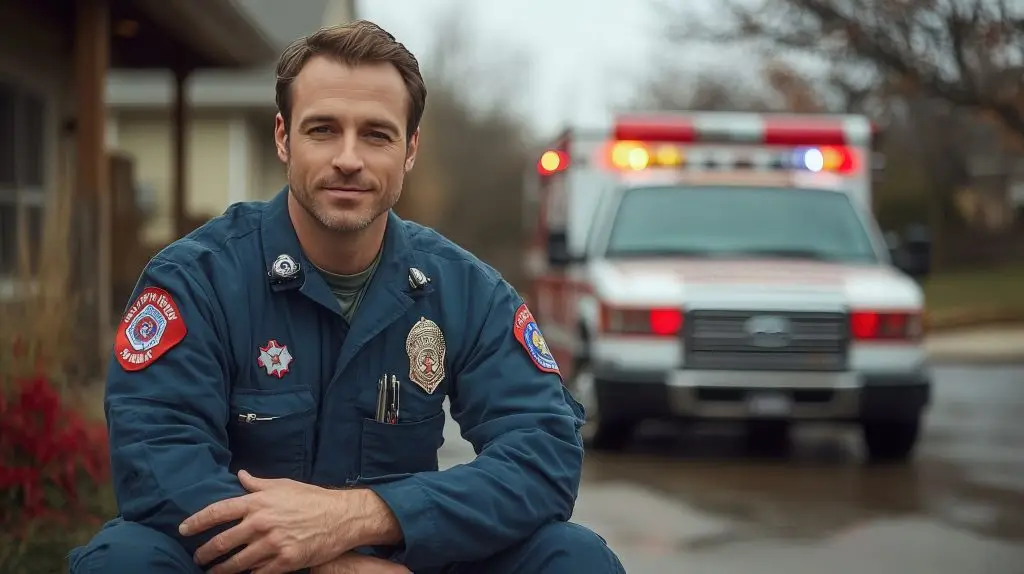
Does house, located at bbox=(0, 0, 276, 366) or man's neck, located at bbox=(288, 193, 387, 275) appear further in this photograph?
house, located at bbox=(0, 0, 276, 366)

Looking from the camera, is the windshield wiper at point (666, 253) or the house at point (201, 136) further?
the house at point (201, 136)

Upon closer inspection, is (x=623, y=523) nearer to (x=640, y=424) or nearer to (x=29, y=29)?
(x=640, y=424)

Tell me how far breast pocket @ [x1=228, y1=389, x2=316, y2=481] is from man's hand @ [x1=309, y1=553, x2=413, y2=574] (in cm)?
23

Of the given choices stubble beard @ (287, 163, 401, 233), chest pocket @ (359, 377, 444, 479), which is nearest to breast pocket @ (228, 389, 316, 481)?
chest pocket @ (359, 377, 444, 479)

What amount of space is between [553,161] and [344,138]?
28.7 ft

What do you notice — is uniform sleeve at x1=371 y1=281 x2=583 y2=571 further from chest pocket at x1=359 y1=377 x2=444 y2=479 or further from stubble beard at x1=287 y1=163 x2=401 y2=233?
stubble beard at x1=287 y1=163 x2=401 y2=233

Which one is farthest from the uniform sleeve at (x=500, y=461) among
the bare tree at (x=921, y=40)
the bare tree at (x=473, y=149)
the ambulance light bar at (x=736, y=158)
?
the bare tree at (x=473, y=149)

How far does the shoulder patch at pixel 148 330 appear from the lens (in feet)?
9.52

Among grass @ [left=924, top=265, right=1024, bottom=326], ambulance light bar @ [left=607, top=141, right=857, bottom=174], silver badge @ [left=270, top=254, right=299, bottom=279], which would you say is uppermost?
ambulance light bar @ [left=607, top=141, right=857, bottom=174]

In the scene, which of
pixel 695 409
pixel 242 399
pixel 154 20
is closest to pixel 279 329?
pixel 242 399

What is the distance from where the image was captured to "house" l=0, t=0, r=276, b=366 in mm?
11180

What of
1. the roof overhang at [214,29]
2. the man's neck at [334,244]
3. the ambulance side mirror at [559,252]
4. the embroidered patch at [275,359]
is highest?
the roof overhang at [214,29]

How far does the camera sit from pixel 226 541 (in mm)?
2748

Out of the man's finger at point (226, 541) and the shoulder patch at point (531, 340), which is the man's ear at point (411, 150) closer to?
the shoulder patch at point (531, 340)
